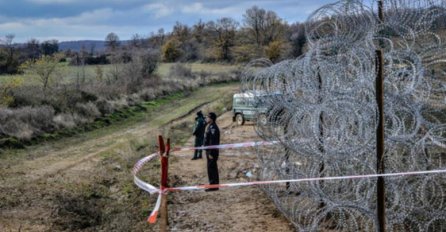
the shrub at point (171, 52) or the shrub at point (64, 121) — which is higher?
the shrub at point (171, 52)

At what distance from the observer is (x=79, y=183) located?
39.9 feet

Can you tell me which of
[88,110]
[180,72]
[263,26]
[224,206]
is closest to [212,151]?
[224,206]

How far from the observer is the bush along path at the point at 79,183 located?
9406 mm

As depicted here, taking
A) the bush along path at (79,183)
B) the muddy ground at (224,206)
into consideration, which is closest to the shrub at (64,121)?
the bush along path at (79,183)

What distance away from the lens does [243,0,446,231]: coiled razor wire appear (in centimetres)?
679

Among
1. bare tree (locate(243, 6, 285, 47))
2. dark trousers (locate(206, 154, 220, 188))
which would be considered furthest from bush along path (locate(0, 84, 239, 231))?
bare tree (locate(243, 6, 285, 47))

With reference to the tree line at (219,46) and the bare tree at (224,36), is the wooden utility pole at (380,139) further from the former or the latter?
the bare tree at (224,36)

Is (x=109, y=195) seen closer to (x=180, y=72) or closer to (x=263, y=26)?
(x=180, y=72)

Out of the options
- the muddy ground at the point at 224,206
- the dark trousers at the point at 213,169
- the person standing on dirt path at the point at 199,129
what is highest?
the person standing on dirt path at the point at 199,129

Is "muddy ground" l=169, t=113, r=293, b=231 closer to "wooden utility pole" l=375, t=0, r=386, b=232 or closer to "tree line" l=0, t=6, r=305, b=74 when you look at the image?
"wooden utility pole" l=375, t=0, r=386, b=232

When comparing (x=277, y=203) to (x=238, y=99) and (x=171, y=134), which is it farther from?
(x=238, y=99)

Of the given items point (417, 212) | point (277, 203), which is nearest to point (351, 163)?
point (417, 212)

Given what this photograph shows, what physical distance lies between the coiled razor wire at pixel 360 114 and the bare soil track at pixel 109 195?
1.22 metres

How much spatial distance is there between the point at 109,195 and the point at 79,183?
1267 mm
